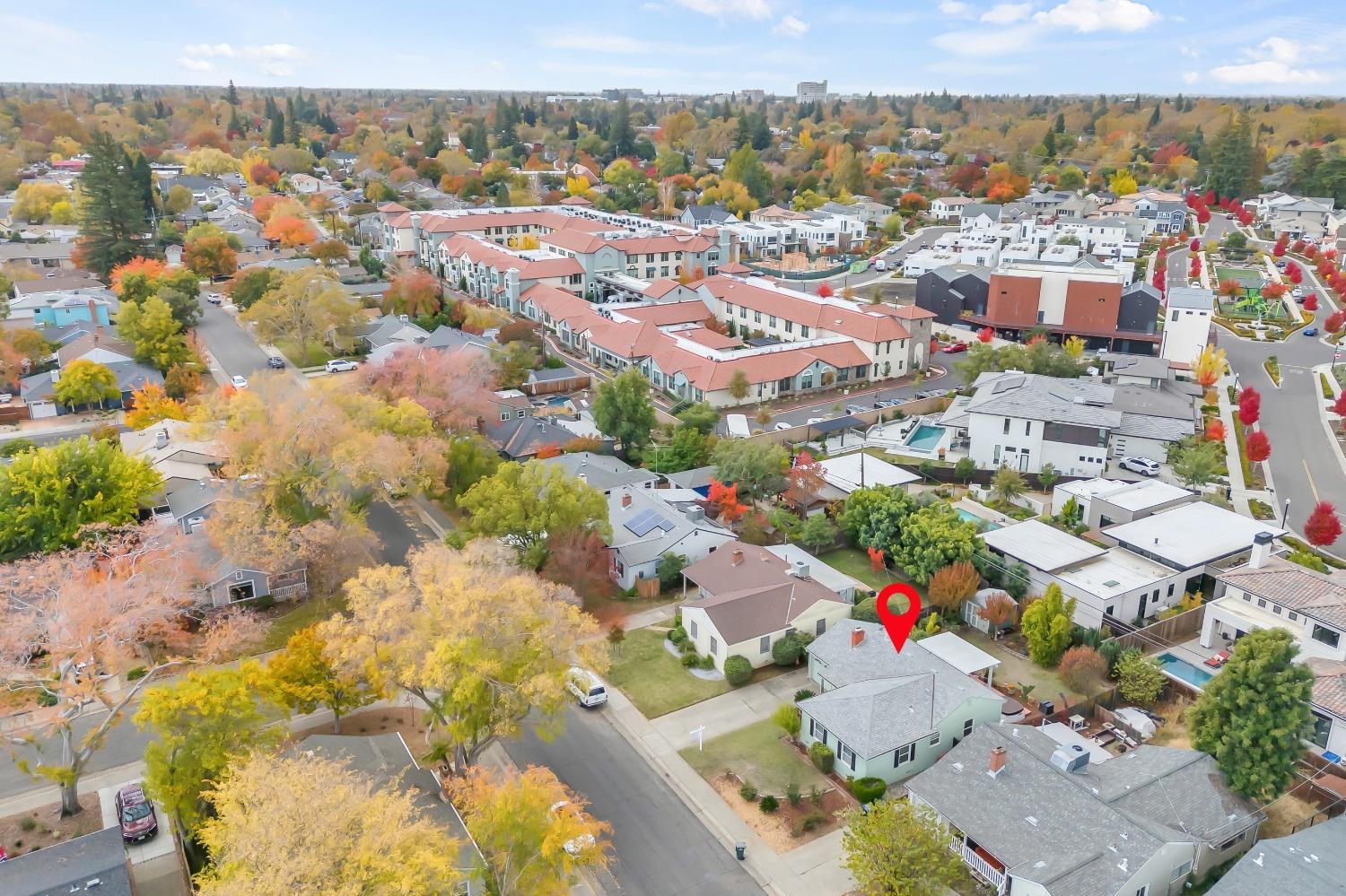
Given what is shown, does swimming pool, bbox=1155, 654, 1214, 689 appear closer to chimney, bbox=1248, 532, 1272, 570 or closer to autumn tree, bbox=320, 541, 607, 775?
chimney, bbox=1248, 532, 1272, 570

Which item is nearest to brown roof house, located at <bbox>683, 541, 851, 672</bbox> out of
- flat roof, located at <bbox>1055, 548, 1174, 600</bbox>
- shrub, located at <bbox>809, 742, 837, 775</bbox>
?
shrub, located at <bbox>809, 742, 837, 775</bbox>

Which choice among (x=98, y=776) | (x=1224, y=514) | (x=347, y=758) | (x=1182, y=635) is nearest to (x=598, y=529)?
(x=347, y=758)

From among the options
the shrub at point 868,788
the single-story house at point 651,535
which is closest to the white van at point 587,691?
the single-story house at point 651,535

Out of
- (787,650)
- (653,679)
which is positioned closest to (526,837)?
(653,679)

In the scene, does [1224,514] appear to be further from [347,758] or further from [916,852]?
[347,758]

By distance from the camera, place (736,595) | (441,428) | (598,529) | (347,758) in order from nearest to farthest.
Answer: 1. (347,758)
2. (736,595)
3. (598,529)
4. (441,428)

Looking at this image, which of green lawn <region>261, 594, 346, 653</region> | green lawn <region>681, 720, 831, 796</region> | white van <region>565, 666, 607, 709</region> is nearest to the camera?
green lawn <region>681, 720, 831, 796</region>
